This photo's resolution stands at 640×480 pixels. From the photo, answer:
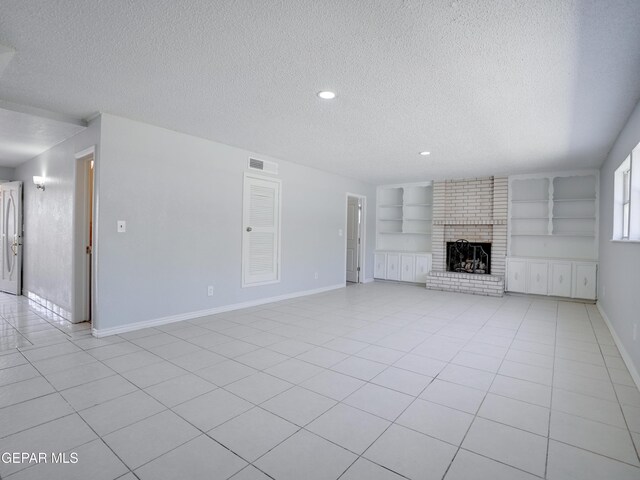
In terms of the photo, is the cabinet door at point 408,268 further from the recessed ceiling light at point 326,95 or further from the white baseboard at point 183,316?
the recessed ceiling light at point 326,95

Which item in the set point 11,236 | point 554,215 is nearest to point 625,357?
point 554,215

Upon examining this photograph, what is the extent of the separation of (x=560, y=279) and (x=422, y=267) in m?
2.55

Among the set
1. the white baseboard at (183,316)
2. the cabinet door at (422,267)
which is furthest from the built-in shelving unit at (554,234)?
the white baseboard at (183,316)

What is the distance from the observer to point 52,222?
4.75m

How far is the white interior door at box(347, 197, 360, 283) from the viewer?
7.89 metres

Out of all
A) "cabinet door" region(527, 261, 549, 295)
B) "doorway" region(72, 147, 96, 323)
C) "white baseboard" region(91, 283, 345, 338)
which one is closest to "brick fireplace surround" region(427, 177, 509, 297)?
"cabinet door" region(527, 261, 549, 295)

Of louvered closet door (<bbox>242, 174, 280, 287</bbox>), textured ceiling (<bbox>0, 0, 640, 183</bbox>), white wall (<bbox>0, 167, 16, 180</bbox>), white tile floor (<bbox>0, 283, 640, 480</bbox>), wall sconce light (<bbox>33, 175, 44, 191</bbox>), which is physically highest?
textured ceiling (<bbox>0, 0, 640, 183</bbox>)

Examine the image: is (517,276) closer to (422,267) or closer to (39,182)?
(422,267)

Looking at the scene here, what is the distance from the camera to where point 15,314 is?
14.5 feet

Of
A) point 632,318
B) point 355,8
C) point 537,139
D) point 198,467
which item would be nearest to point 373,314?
point 632,318

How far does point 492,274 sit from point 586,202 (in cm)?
206

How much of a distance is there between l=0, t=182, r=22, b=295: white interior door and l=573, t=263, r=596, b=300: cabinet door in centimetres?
962

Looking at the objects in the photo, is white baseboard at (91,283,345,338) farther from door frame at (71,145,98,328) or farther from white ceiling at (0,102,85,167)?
white ceiling at (0,102,85,167)

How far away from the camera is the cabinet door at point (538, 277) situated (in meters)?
6.19
